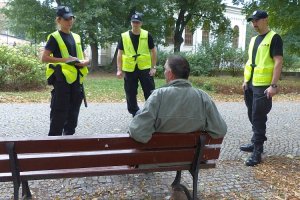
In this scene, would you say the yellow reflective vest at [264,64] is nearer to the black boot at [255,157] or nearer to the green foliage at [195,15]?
the black boot at [255,157]

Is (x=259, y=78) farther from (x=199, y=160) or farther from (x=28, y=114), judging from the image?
(x=28, y=114)

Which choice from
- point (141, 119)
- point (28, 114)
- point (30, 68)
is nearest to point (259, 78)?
point (141, 119)

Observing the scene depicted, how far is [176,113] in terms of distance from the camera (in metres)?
3.80

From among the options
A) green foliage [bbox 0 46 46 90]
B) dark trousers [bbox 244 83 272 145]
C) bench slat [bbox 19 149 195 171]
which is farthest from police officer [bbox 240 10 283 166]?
green foliage [bbox 0 46 46 90]

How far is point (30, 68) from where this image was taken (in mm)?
14586

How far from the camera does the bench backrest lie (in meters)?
3.45

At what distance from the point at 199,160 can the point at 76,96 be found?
6.80ft

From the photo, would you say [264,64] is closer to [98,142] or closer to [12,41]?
[98,142]

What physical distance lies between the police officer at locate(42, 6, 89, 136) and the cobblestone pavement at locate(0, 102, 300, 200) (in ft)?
2.74

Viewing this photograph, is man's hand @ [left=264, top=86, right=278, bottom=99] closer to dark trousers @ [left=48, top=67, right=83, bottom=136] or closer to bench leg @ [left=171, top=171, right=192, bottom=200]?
bench leg @ [left=171, top=171, right=192, bottom=200]

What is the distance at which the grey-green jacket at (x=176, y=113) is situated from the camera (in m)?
3.73

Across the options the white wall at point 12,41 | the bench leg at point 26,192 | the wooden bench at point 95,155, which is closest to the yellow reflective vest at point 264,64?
the wooden bench at point 95,155

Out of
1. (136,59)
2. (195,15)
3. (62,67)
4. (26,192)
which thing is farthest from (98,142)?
(195,15)

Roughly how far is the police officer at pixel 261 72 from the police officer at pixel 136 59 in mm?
1829
